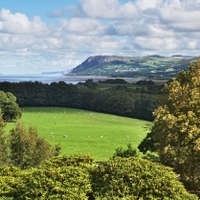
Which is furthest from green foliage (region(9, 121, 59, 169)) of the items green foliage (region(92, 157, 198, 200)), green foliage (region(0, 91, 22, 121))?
green foliage (region(0, 91, 22, 121))

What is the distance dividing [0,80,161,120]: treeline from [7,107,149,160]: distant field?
8733mm

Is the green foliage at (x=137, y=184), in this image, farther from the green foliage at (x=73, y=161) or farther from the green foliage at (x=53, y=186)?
the green foliage at (x=73, y=161)

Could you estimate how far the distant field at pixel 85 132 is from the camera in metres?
64.6

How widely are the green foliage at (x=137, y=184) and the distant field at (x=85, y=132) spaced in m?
29.1

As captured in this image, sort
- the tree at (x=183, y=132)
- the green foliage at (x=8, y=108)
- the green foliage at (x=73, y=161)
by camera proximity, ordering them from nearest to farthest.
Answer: the green foliage at (x=73, y=161) → the tree at (x=183, y=132) → the green foliage at (x=8, y=108)

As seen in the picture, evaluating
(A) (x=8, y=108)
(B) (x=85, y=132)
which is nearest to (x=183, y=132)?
(B) (x=85, y=132)

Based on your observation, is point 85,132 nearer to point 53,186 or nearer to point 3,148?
point 3,148

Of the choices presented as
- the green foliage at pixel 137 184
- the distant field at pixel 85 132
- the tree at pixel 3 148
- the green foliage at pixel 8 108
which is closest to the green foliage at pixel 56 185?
the green foliage at pixel 137 184

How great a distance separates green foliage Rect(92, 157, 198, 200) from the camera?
16.5 meters

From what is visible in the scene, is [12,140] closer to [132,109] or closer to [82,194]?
[82,194]

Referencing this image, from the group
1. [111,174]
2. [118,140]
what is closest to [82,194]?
[111,174]

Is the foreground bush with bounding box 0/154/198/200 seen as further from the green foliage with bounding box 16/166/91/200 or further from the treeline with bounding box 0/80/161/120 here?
the treeline with bounding box 0/80/161/120

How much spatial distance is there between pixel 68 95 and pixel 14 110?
5097cm

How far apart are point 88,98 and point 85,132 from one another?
56245 millimetres
